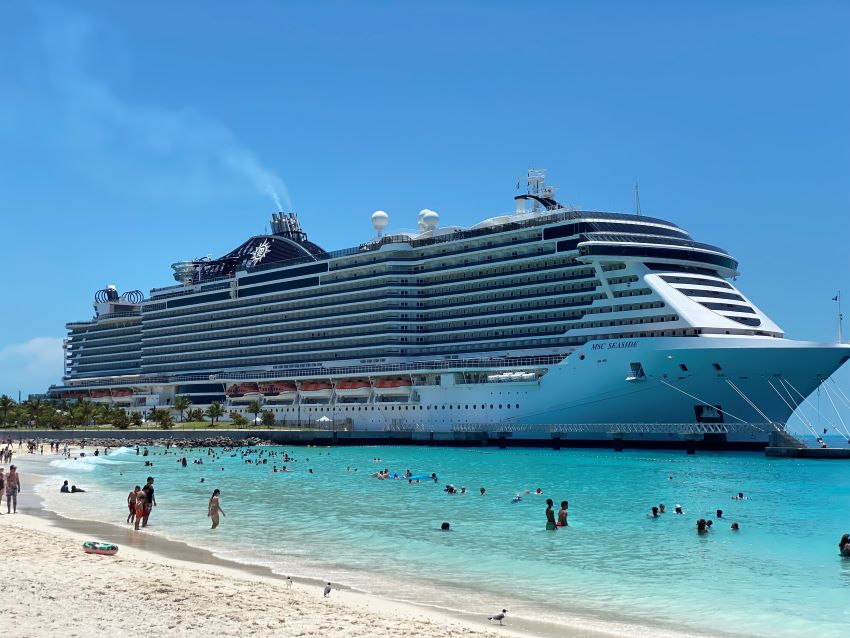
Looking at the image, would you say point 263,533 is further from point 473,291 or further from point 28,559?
point 473,291

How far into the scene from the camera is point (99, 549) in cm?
2116

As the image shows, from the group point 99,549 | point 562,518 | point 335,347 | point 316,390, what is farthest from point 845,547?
point 335,347

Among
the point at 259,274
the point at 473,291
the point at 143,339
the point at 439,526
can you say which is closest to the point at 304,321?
the point at 259,274

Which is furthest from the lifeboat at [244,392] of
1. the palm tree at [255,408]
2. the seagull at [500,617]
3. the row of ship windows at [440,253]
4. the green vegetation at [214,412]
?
the seagull at [500,617]

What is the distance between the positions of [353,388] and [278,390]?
14618 mm

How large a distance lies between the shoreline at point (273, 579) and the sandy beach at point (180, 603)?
0.15 ft

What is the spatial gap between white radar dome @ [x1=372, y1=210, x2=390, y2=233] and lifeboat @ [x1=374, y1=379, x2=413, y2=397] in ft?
69.7

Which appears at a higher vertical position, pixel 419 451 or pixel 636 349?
pixel 636 349

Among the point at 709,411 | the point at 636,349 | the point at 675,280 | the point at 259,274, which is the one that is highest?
the point at 259,274

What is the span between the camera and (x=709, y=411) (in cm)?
5744

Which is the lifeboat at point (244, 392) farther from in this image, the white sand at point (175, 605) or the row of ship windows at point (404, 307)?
the white sand at point (175, 605)

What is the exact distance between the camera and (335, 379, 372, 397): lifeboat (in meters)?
85.1

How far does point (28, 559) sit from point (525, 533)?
1486 cm

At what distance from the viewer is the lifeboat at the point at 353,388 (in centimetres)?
8506
